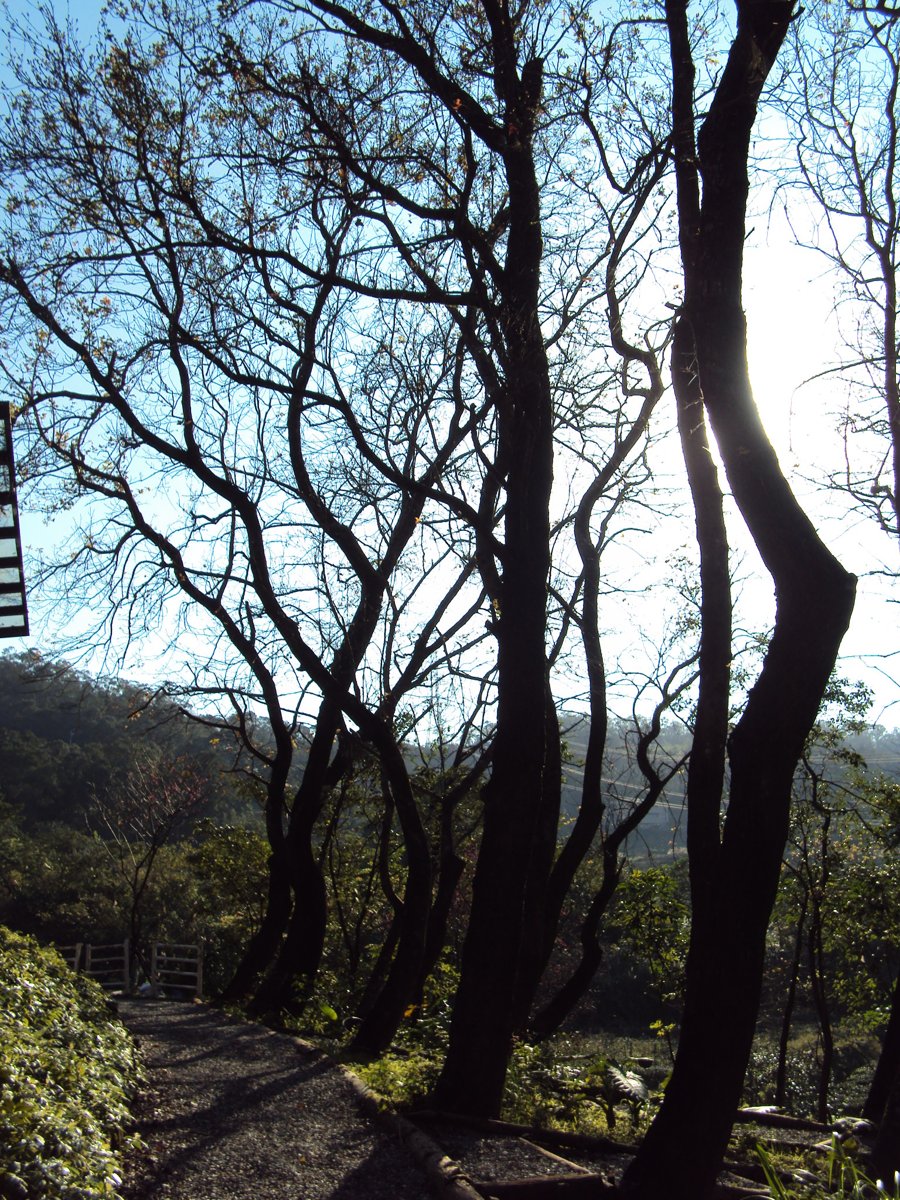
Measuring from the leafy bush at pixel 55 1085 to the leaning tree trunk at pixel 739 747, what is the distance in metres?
2.32

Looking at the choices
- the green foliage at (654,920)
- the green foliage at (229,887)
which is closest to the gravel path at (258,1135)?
the green foliage at (654,920)

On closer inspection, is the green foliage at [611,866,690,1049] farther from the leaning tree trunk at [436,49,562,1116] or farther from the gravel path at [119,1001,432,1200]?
the leaning tree trunk at [436,49,562,1116]

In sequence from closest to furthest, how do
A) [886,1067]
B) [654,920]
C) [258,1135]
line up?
[258,1135], [886,1067], [654,920]

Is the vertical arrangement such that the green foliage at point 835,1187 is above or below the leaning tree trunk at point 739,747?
below

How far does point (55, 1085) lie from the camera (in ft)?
16.4

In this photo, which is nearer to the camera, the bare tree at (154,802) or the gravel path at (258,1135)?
the gravel path at (258,1135)

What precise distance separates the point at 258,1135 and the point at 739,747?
3581 millimetres

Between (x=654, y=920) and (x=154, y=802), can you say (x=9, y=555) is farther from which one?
(x=154, y=802)

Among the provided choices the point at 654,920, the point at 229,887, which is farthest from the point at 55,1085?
the point at 229,887

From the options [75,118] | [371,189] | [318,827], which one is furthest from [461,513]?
[318,827]

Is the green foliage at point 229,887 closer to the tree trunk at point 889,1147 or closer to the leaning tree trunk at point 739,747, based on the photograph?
the tree trunk at point 889,1147

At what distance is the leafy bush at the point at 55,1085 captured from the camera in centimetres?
370

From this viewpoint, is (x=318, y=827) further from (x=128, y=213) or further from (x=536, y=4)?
(x=536, y=4)

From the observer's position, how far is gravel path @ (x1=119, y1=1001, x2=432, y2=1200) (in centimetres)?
487
